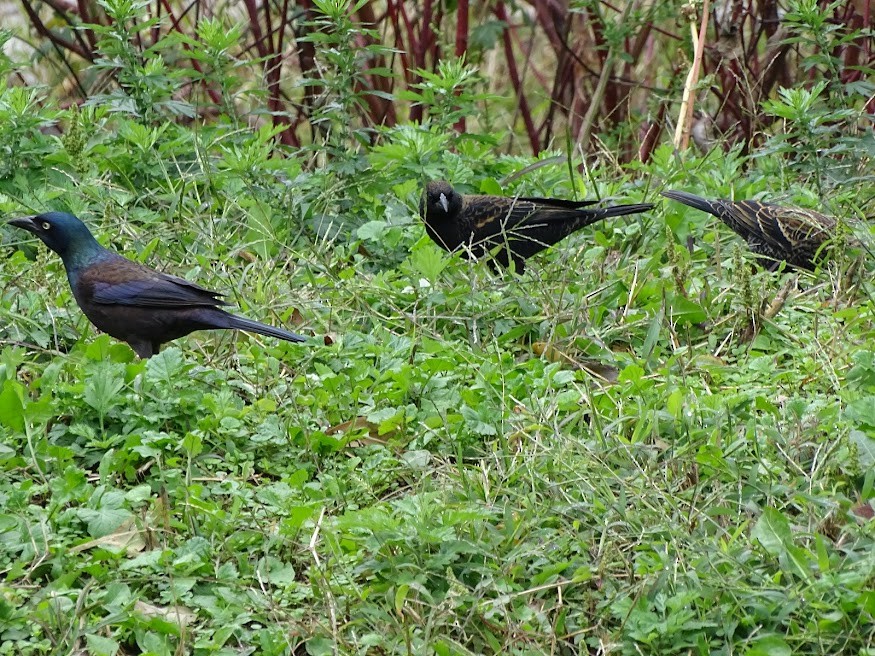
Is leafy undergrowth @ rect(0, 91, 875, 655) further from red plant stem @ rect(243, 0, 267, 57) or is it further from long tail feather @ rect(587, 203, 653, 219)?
red plant stem @ rect(243, 0, 267, 57)

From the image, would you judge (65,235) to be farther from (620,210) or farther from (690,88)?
(690,88)

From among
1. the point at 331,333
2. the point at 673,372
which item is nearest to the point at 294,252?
the point at 331,333

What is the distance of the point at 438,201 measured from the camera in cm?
635

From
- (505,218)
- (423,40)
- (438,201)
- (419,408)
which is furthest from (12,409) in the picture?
(423,40)

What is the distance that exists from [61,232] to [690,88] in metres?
3.58

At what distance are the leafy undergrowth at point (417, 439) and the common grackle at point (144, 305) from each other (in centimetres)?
15

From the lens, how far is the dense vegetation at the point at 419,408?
3.44m

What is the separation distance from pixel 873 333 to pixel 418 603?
2.51 metres

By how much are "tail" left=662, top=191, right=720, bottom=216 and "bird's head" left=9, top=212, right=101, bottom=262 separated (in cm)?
293

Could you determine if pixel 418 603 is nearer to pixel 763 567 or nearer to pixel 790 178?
pixel 763 567

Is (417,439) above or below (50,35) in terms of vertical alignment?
below

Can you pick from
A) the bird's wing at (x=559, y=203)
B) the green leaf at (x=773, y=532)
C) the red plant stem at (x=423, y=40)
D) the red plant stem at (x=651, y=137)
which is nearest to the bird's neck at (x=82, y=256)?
the bird's wing at (x=559, y=203)

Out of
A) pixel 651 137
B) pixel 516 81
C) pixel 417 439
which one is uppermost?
pixel 417 439

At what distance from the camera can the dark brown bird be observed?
6.02 m
